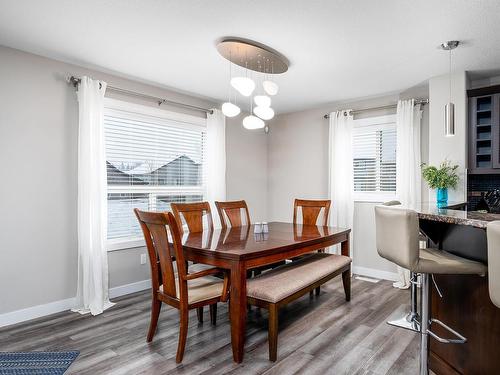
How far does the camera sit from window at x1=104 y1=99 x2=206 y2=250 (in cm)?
355

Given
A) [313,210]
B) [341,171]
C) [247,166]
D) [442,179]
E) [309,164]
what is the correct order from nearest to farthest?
[442,179], [313,210], [341,171], [309,164], [247,166]

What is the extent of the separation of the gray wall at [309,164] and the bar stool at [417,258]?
8.37ft

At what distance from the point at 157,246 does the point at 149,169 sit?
1.81m

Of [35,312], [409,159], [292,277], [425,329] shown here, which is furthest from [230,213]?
[425,329]

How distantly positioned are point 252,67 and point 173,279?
2.13 m

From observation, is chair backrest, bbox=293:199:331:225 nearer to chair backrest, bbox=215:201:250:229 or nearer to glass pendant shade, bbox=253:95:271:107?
chair backrest, bbox=215:201:250:229

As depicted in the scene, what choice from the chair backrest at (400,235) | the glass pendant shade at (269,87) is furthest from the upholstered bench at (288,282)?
the glass pendant shade at (269,87)

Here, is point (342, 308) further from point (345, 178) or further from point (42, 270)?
point (42, 270)

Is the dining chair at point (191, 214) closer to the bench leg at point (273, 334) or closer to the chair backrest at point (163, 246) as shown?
the chair backrest at point (163, 246)

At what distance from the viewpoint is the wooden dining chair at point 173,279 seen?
2107 mm

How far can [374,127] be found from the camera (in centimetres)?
439

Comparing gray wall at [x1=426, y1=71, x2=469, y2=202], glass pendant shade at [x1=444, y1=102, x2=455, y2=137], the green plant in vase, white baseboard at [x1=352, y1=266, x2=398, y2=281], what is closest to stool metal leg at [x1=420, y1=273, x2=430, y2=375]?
glass pendant shade at [x1=444, y1=102, x2=455, y2=137]

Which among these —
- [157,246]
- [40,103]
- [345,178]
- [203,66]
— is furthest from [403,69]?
[40,103]

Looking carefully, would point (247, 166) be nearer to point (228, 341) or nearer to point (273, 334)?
point (228, 341)
